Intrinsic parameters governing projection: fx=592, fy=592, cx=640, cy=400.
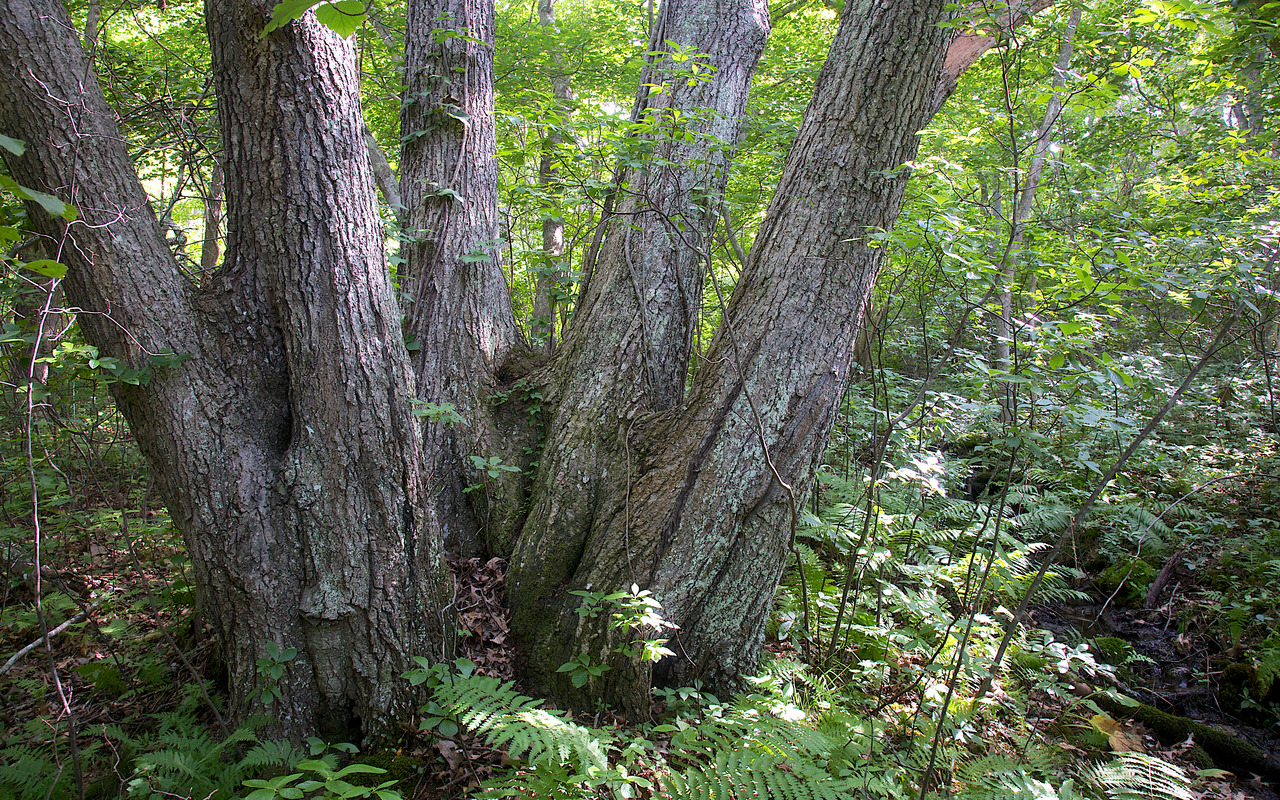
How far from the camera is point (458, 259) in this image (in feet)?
12.4

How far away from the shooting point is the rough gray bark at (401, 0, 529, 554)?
11.8 ft

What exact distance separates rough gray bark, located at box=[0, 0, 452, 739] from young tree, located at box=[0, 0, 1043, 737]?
0.01 meters

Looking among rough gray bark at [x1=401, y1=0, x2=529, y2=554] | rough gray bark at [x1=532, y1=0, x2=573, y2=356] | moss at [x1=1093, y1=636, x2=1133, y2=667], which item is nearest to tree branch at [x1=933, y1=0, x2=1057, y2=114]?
rough gray bark at [x1=532, y1=0, x2=573, y2=356]

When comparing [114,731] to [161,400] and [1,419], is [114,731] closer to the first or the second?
[161,400]

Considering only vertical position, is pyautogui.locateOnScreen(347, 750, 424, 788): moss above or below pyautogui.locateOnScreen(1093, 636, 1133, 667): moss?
below

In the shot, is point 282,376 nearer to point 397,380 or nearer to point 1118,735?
point 397,380

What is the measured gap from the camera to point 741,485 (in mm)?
2789

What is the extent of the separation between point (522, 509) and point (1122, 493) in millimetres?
5622

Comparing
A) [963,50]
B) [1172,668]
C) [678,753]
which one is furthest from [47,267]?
[1172,668]

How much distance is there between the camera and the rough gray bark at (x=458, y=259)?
11.8 feet

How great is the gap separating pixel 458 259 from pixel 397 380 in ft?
4.80

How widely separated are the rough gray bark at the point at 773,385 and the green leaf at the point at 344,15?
2156 millimetres

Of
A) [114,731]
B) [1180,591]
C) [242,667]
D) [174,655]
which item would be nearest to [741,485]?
[242,667]

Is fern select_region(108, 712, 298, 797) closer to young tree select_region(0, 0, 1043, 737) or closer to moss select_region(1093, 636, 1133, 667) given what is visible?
young tree select_region(0, 0, 1043, 737)
